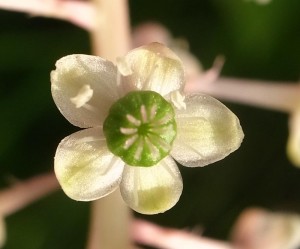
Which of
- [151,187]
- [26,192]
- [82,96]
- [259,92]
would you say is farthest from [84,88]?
[259,92]

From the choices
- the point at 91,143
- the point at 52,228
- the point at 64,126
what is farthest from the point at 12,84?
the point at 91,143

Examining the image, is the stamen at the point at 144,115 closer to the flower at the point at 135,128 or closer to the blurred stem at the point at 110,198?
the flower at the point at 135,128

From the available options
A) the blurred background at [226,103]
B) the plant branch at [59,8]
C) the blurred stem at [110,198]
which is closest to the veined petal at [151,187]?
the blurred stem at [110,198]

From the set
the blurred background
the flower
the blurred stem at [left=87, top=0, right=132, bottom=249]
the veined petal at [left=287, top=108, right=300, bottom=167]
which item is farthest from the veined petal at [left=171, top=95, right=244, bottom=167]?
the blurred background

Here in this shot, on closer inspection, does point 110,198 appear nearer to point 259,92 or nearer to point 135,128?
point 135,128

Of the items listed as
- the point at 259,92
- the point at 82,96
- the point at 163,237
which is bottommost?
the point at 163,237

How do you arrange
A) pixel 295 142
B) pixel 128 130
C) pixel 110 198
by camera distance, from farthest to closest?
1. pixel 295 142
2. pixel 110 198
3. pixel 128 130

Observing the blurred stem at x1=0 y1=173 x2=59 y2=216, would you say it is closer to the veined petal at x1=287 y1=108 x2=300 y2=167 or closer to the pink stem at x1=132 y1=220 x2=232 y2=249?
the pink stem at x1=132 y1=220 x2=232 y2=249
